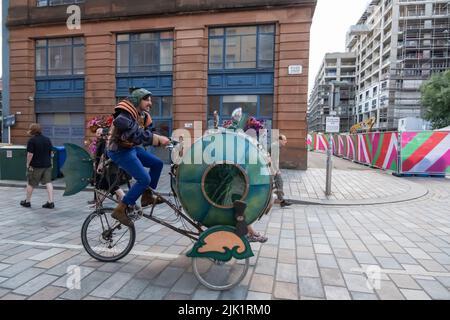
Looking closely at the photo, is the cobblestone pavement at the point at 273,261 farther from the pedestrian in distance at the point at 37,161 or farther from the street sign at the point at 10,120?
the street sign at the point at 10,120

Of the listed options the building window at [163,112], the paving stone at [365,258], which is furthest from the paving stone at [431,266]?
the building window at [163,112]

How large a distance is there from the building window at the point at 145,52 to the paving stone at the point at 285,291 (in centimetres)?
1288

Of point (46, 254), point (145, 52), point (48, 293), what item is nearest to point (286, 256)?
point (48, 293)

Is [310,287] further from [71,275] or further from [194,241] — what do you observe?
[71,275]

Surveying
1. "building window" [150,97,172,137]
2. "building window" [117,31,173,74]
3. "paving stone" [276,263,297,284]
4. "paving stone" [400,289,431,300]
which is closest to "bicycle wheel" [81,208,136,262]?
"paving stone" [276,263,297,284]

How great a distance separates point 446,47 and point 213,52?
69990 millimetres

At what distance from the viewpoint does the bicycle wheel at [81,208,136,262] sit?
3.60 meters

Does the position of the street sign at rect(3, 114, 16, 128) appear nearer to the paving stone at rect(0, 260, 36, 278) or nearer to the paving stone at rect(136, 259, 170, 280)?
the paving stone at rect(0, 260, 36, 278)

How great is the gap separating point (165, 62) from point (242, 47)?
3808 mm

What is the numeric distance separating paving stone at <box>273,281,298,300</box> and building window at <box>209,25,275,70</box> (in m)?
11.6

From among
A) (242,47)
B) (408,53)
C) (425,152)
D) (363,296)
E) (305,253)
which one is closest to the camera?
(363,296)

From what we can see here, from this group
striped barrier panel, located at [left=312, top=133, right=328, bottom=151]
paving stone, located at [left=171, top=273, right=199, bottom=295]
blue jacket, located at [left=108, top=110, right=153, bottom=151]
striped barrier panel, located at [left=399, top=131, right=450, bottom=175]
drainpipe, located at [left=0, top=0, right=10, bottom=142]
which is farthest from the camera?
striped barrier panel, located at [left=312, top=133, right=328, bottom=151]

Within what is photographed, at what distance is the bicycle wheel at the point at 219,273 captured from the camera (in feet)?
9.78

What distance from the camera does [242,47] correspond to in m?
13.6
